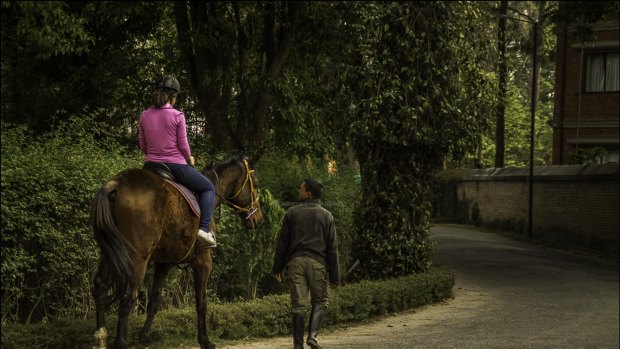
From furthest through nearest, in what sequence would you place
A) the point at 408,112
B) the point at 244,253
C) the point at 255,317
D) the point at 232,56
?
the point at 232,56 < the point at 408,112 < the point at 244,253 < the point at 255,317

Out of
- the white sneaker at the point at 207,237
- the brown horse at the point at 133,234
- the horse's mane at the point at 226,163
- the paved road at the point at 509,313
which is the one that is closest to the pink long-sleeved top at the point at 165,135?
the brown horse at the point at 133,234

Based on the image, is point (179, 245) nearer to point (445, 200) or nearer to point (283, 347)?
point (283, 347)

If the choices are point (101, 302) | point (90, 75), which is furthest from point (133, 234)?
point (90, 75)

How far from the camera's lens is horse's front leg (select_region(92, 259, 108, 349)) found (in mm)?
8367

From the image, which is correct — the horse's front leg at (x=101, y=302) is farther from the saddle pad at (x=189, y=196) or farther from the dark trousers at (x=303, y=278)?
the dark trousers at (x=303, y=278)

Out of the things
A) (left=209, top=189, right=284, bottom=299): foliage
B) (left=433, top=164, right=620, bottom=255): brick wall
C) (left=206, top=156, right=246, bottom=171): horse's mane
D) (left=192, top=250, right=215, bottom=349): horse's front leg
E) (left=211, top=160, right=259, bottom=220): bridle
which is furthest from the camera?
(left=433, top=164, right=620, bottom=255): brick wall

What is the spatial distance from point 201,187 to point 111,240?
1.43 m

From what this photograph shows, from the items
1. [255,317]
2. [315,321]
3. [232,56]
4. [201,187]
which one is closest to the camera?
[201,187]

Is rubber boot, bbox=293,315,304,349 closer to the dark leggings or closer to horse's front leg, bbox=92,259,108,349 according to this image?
the dark leggings

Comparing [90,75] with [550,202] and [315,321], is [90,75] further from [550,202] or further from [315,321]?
[550,202]

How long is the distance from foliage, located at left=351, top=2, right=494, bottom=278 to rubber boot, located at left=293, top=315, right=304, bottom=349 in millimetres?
7082

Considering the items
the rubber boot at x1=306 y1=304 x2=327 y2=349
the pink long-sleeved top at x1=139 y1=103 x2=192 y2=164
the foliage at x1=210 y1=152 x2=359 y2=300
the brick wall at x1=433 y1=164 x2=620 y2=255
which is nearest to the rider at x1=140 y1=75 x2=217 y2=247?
the pink long-sleeved top at x1=139 y1=103 x2=192 y2=164

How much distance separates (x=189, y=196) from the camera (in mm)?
9328

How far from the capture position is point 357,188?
704 inches
